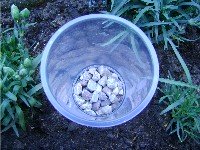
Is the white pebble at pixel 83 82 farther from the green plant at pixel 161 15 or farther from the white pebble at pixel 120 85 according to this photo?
the green plant at pixel 161 15

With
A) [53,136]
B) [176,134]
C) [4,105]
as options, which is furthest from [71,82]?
[176,134]

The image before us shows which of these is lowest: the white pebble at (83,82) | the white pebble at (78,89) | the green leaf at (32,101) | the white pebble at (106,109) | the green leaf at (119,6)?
the white pebble at (106,109)

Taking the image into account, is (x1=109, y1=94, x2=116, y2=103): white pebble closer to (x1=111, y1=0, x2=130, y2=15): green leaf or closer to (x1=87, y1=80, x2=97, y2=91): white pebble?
(x1=87, y1=80, x2=97, y2=91): white pebble

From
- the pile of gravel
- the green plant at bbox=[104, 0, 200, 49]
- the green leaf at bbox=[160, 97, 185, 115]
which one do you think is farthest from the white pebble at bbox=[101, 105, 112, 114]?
the green plant at bbox=[104, 0, 200, 49]

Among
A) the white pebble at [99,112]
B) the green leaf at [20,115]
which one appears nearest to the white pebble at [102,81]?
the white pebble at [99,112]

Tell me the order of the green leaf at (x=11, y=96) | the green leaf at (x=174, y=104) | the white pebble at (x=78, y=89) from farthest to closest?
the white pebble at (x=78, y=89) → the green leaf at (x=174, y=104) → the green leaf at (x=11, y=96)

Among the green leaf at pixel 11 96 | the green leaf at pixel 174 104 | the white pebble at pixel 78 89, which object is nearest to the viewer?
the green leaf at pixel 11 96
